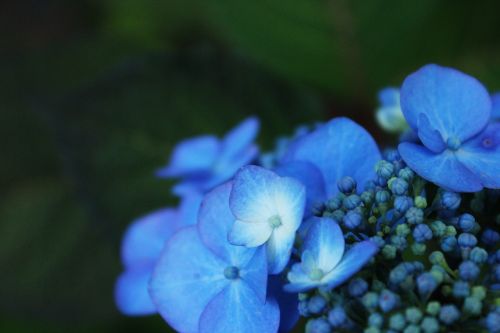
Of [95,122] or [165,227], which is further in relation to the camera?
[95,122]

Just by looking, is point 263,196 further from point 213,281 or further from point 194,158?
point 194,158

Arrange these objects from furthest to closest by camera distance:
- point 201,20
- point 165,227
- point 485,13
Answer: point 201,20 < point 485,13 < point 165,227

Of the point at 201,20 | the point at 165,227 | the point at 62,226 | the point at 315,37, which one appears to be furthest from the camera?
the point at 201,20

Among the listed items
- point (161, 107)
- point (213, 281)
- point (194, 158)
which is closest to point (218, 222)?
point (213, 281)

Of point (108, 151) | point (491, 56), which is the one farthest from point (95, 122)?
point (491, 56)

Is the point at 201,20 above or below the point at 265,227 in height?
above

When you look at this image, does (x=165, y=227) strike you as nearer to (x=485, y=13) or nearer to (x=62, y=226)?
(x=62, y=226)
